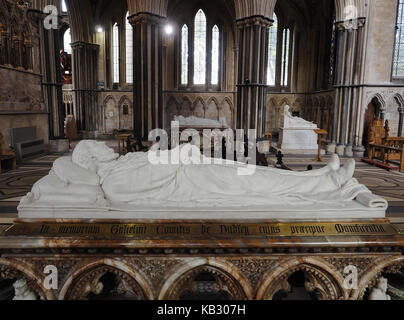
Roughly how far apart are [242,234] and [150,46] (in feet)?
41.0

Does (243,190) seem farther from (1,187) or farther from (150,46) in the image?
(150,46)

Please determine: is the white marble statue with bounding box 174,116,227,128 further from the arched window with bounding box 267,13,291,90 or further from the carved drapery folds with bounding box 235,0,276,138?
the arched window with bounding box 267,13,291,90

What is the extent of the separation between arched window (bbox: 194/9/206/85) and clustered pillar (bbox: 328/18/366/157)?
33.0 feet

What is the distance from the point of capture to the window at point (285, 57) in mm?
21141

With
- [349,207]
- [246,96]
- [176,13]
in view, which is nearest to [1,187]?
[349,207]

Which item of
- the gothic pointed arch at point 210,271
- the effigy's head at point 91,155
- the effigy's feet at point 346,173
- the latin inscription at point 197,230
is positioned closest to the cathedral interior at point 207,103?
the gothic pointed arch at point 210,271

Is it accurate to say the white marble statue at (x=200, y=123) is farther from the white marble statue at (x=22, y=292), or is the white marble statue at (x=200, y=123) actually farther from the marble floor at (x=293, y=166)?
the white marble statue at (x=22, y=292)

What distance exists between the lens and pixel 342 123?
1398 centimetres

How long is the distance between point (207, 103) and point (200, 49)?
378 cm

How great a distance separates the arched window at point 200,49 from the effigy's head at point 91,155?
740 inches

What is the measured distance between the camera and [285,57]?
840 inches

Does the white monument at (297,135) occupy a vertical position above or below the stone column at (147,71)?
below

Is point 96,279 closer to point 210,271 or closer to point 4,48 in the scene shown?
point 210,271
